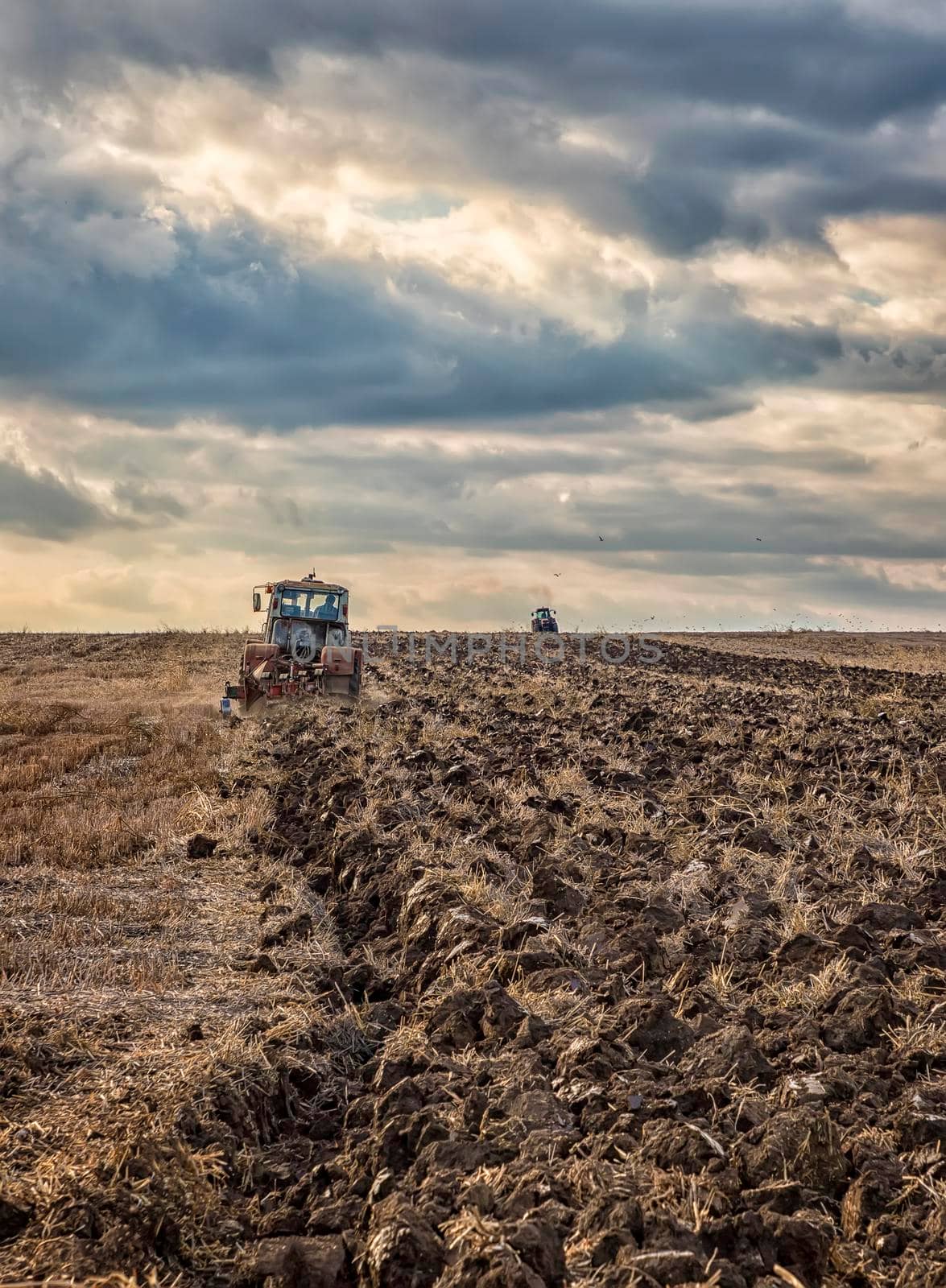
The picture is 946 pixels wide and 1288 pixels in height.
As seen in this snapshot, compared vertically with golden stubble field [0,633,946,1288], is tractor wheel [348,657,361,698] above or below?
above

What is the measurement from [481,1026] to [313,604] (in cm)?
1768

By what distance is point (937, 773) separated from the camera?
11.9 meters

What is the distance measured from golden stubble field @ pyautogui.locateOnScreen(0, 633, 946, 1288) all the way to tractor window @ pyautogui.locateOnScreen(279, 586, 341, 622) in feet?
30.5

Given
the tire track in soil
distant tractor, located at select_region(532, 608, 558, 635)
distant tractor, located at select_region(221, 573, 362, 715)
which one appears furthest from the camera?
distant tractor, located at select_region(532, 608, 558, 635)

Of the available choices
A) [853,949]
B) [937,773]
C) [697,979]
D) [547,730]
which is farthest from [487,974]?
[547,730]

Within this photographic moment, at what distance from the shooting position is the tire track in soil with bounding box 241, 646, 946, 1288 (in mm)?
3777

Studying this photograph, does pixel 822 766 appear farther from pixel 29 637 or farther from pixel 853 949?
pixel 29 637

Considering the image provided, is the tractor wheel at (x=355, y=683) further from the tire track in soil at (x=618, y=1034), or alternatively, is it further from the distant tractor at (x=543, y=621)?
the distant tractor at (x=543, y=621)

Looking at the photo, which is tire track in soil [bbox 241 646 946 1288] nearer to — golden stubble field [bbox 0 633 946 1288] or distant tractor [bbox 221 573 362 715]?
golden stubble field [bbox 0 633 946 1288]

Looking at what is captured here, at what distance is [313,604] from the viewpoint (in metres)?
22.7

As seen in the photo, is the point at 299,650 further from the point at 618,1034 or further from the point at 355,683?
the point at 618,1034

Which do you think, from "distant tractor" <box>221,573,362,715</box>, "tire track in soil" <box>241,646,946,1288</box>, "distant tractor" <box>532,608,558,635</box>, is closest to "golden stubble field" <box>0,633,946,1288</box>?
"tire track in soil" <box>241,646,946,1288</box>

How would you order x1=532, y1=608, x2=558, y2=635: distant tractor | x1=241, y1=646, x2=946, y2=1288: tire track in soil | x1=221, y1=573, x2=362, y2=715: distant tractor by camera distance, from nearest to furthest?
x1=241, y1=646, x2=946, y2=1288: tire track in soil < x1=221, y1=573, x2=362, y2=715: distant tractor < x1=532, y1=608, x2=558, y2=635: distant tractor

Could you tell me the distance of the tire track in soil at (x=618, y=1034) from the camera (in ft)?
12.4
